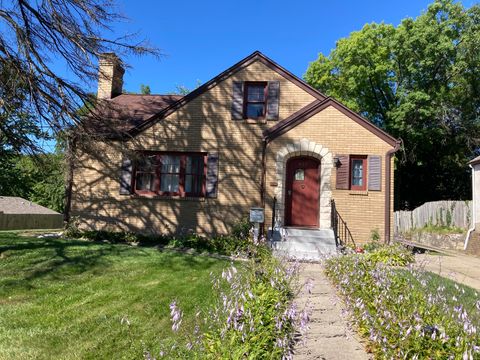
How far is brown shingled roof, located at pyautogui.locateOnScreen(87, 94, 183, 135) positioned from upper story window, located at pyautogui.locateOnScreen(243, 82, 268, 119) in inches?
110

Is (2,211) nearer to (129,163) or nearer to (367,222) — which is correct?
(129,163)

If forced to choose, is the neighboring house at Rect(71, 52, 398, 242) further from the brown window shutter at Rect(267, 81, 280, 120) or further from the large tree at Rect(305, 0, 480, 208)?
the large tree at Rect(305, 0, 480, 208)

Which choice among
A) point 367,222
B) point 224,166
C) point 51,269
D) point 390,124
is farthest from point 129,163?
point 390,124

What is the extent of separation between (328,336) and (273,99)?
987 centimetres

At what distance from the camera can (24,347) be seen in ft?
13.7

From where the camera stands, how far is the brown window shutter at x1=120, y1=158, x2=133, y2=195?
12641 millimetres

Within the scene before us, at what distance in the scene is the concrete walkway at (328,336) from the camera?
358 centimetres

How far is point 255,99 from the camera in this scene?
516 inches

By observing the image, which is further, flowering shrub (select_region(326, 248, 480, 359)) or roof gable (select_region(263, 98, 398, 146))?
roof gable (select_region(263, 98, 398, 146))

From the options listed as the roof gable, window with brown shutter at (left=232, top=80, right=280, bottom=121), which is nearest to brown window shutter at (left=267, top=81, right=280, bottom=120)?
window with brown shutter at (left=232, top=80, right=280, bottom=121)

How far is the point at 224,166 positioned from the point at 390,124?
1550 centimetres

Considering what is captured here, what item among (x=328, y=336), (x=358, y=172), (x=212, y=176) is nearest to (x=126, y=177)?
(x=212, y=176)

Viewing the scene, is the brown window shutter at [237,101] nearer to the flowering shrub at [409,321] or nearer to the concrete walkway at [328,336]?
the concrete walkway at [328,336]

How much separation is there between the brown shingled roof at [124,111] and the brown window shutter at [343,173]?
6.46 m
